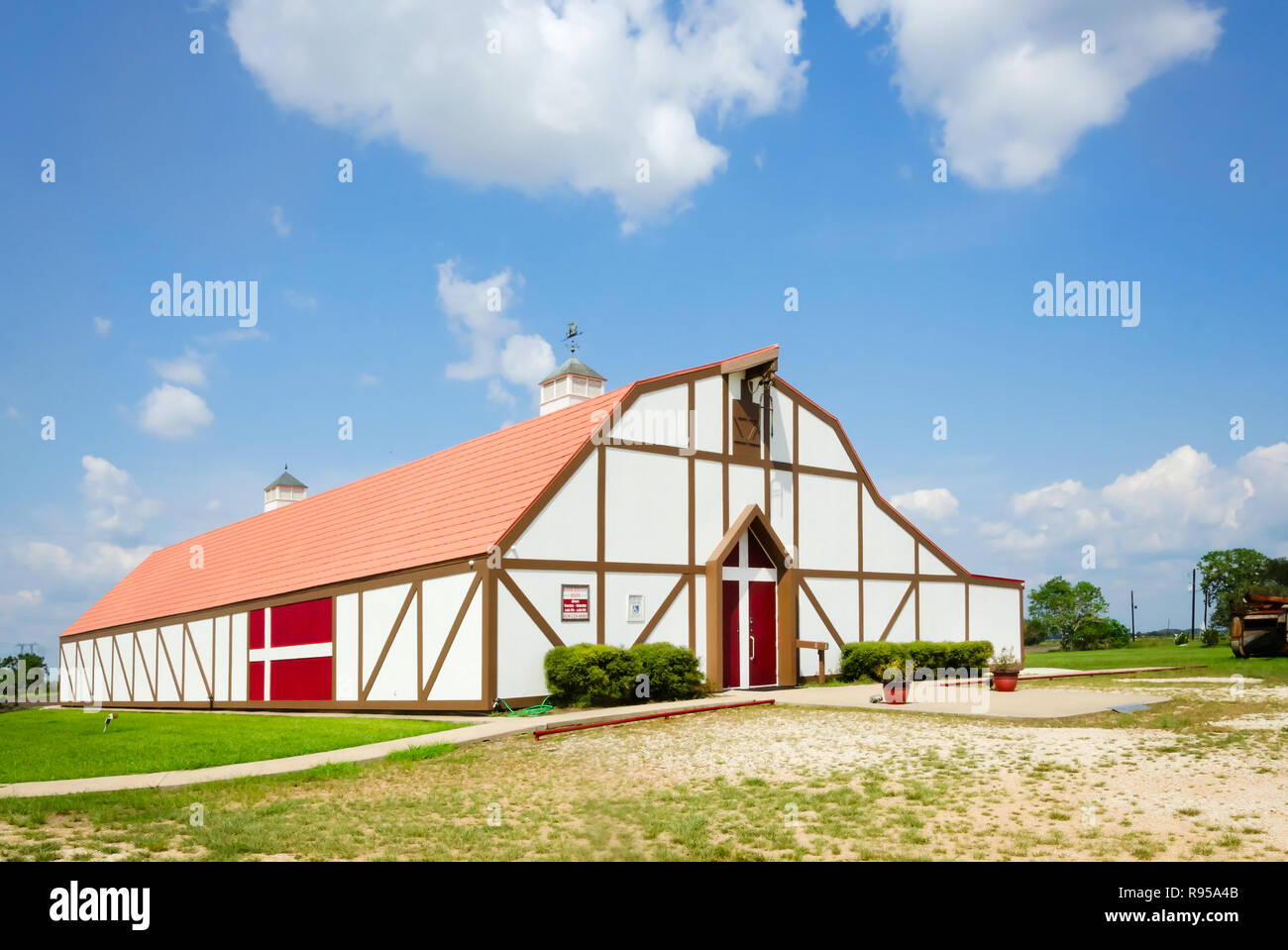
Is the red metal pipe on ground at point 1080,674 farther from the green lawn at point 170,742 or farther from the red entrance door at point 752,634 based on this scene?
the green lawn at point 170,742

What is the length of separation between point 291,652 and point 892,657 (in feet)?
54.8

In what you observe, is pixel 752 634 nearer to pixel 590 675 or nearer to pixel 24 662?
pixel 590 675

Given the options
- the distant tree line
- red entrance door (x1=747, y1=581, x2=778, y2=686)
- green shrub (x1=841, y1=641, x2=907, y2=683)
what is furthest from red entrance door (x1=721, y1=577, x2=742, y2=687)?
the distant tree line

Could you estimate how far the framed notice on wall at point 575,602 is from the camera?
21734 mm

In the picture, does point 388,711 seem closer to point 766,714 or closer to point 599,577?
point 599,577

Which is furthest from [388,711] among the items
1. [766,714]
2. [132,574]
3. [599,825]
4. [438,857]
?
[132,574]

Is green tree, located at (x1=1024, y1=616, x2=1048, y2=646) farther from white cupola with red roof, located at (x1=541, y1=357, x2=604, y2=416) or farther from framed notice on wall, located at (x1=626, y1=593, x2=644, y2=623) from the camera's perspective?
framed notice on wall, located at (x1=626, y1=593, x2=644, y2=623)

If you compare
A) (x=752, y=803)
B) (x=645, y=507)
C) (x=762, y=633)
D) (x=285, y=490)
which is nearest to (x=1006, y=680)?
(x=762, y=633)

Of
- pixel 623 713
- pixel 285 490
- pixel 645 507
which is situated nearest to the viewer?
pixel 623 713

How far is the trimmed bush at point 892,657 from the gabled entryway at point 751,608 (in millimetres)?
2238

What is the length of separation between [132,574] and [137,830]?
158 ft

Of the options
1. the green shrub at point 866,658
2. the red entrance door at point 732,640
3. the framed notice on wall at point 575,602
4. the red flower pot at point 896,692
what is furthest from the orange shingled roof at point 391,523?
the green shrub at point 866,658

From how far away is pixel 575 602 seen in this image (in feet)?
71.9

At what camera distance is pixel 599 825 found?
4.39m
